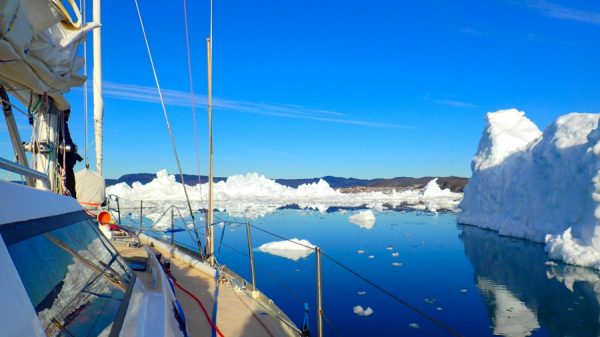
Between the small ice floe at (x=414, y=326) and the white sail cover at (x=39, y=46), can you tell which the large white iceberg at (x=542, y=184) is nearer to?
the small ice floe at (x=414, y=326)

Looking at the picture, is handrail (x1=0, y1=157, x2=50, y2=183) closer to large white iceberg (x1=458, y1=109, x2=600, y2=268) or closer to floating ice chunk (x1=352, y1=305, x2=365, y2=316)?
floating ice chunk (x1=352, y1=305, x2=365, y2=316)

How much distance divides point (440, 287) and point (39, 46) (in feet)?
35.4

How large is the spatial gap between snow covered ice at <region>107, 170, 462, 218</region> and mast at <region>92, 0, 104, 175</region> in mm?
37272

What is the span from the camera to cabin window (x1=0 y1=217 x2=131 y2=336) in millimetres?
1431

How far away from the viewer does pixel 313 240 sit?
18.4 metres

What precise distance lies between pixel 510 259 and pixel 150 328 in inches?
612

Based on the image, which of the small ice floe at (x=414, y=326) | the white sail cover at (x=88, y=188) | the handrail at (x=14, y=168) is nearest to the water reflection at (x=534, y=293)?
the small ice floe at (x=414, y=326)

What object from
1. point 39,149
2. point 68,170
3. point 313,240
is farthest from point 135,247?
point 313,240

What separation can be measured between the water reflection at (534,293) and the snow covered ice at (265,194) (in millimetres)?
30114

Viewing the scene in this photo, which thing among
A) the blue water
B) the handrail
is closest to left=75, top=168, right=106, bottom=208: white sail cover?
the blue water

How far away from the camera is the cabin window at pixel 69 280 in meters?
1.43

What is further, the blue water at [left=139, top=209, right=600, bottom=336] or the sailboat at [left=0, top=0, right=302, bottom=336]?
the blue water at [left=139, top=209, right=600, bottom=336]

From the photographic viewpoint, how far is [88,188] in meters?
5.99

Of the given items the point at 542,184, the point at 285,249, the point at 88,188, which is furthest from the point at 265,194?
the point at 88,188
